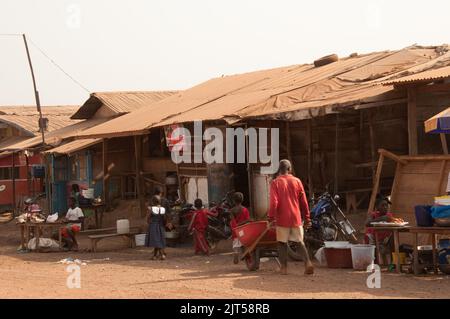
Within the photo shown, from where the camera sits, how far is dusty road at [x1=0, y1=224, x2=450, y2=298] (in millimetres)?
9680

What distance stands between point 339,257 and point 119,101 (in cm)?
1820

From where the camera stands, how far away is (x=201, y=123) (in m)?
18.4

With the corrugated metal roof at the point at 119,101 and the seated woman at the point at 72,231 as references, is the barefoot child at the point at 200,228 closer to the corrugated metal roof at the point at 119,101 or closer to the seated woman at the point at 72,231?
the seated woman at the point at 72,231

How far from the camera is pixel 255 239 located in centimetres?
1187

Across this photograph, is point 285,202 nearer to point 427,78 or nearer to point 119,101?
point 427,78

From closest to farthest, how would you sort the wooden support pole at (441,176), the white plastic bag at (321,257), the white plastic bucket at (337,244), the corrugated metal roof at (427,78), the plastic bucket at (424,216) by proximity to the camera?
the plastic bucket at (424,216), the white plastic bucket at (337,244), the wooden support pole at (441,176), the white plastic bag at (321,257), the corrugated metal roof at (427,78)

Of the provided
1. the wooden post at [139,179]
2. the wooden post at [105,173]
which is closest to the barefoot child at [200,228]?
the wooden post at [139,179]

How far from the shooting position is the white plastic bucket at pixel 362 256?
11.7m

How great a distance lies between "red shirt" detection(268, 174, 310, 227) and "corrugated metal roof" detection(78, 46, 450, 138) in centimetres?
415

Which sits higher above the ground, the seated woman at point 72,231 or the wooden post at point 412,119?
the wooden post at point 412,119

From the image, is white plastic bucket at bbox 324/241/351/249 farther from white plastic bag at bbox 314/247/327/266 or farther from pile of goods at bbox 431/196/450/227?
pile of goods at bbox 431/196/450/227

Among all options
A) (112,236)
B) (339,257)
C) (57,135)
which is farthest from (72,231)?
(57,135)

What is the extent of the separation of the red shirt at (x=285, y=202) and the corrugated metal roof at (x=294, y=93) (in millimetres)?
4148

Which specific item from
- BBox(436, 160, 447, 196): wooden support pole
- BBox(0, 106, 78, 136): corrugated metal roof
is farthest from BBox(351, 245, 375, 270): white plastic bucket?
BBox(0, 106, 78, 136): corrugated metal roof
